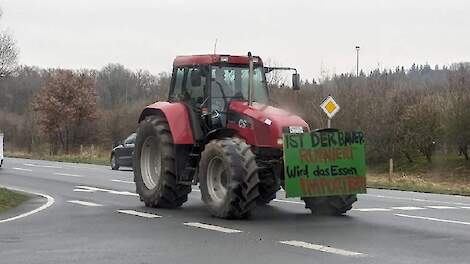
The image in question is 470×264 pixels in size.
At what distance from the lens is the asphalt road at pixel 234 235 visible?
911 centimetres

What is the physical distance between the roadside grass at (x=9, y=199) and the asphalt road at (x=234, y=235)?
459mm

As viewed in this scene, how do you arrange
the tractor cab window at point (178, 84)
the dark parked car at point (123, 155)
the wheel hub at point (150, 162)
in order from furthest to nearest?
the dark parked car at point (123, 155) → the wheel hub at point (150, 162) → the tractor cab window at point (178, 84)

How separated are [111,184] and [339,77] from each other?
27533 millimetres

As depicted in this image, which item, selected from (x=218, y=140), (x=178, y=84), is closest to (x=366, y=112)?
(x=178, y=84)

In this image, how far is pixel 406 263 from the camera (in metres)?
8.60

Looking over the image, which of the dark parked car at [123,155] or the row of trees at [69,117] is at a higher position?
the row of trees at [69,117]

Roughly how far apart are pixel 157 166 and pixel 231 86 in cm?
257

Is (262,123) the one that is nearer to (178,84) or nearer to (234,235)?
(234,235)

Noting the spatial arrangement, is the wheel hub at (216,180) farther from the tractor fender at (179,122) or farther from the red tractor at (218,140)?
the tractor fender at (179,122)

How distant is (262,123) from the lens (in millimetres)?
12992

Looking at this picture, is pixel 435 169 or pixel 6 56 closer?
pixel 6 56

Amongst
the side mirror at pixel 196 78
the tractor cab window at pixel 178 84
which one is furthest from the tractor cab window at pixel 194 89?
the tractor cab window at pixel 178 84

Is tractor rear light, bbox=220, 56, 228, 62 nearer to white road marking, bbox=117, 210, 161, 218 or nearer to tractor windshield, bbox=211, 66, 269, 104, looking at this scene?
tractor windshield, bbox=211, 66, 269, 104

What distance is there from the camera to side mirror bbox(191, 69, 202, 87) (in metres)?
14.4
